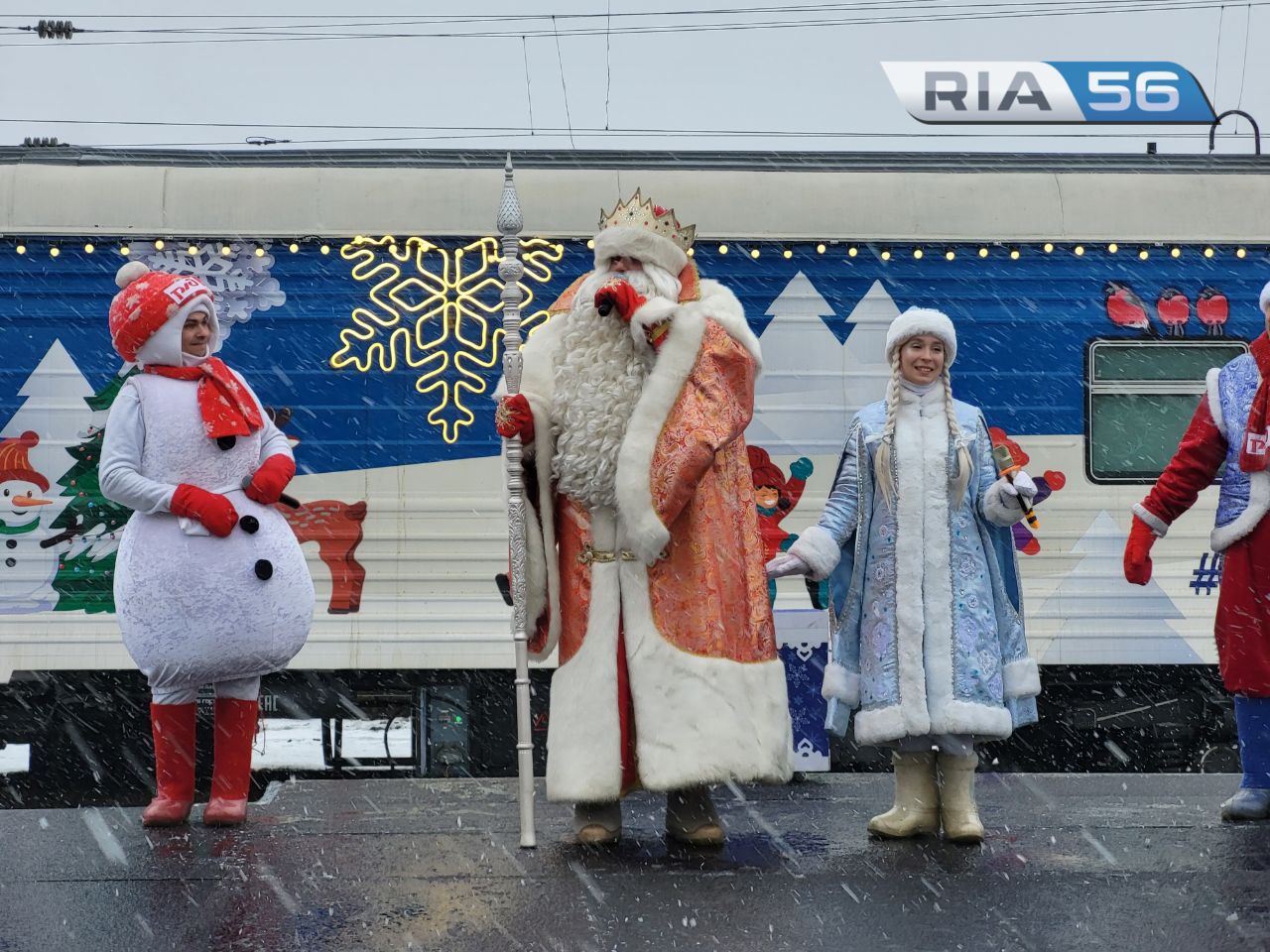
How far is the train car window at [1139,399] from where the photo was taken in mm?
7535

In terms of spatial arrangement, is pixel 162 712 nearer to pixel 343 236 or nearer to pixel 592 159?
pixel 343 236

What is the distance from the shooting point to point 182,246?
7.34 m

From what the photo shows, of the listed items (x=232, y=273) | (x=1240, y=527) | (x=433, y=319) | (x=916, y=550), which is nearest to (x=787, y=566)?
(x=916, y=550)

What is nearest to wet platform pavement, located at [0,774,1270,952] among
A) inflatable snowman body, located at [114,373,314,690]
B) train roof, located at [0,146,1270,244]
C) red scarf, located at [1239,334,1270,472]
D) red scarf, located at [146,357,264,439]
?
inflatable snowman body, located at [114,373,314,690]

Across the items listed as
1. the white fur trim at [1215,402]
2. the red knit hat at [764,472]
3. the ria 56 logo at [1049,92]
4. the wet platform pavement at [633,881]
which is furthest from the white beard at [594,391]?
the ria 56 logo at [1049,92]

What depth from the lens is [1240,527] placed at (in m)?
4.94

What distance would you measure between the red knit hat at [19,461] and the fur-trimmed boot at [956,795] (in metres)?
4.57

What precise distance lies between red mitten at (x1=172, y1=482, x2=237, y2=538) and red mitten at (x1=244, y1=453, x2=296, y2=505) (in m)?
0.14

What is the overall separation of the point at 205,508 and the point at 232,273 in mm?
2977

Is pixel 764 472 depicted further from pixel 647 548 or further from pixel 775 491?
pixel 647 548

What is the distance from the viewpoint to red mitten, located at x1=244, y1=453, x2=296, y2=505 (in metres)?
4.86

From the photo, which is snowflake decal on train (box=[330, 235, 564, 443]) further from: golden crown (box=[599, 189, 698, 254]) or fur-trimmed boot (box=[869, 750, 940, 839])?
fur-trimmed boot (box=[869, 750, 940, 839])

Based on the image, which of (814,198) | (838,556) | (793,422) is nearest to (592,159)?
(814,198)

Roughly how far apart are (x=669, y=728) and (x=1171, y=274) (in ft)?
14.5
